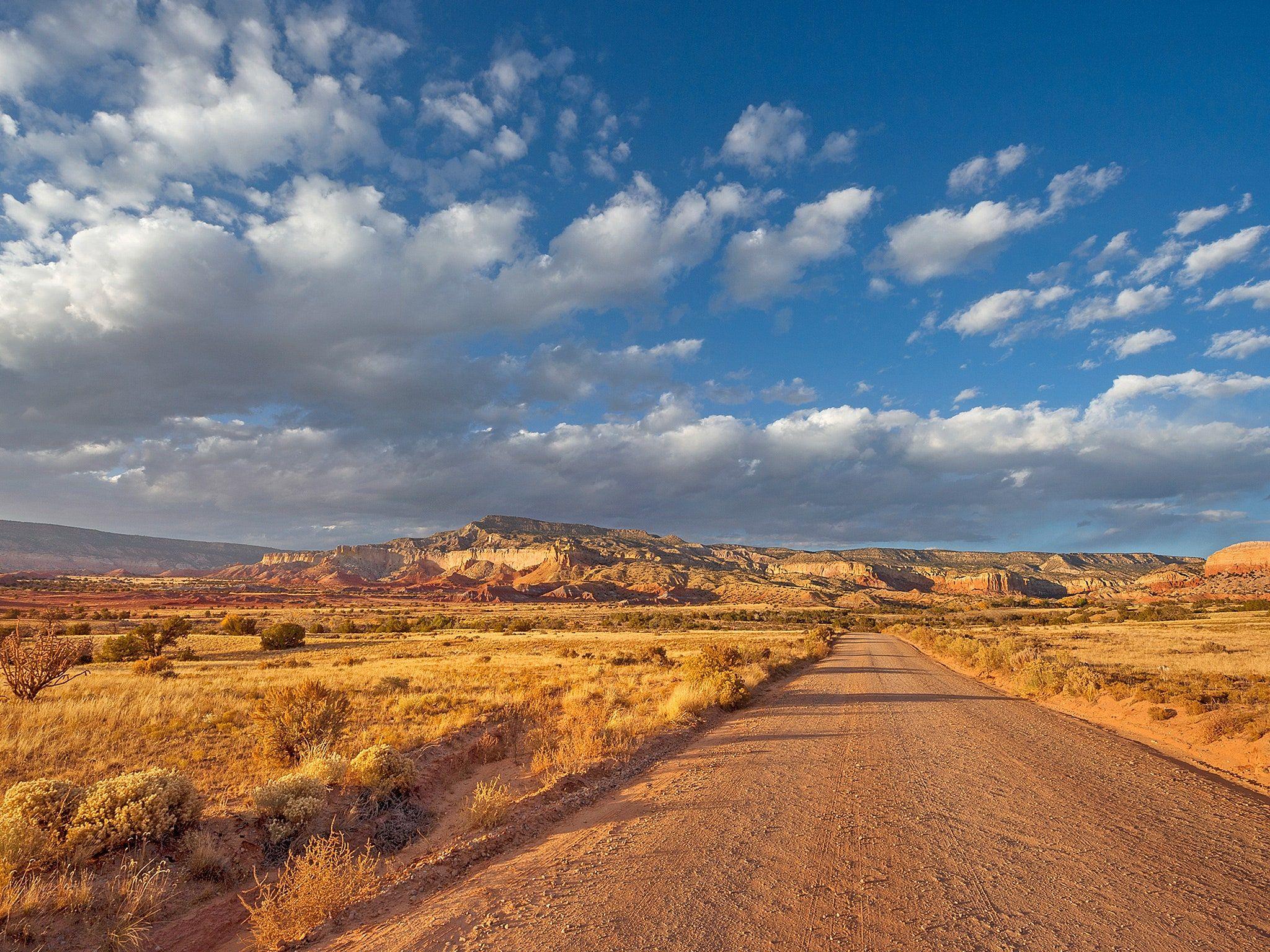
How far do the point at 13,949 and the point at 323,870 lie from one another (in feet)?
7.87

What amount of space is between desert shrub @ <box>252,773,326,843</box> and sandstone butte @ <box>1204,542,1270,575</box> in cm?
16055

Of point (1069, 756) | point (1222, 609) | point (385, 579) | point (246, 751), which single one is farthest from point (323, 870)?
point (385, 579)

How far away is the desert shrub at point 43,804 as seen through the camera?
22.1ft

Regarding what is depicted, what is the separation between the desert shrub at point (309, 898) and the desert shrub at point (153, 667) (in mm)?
22728

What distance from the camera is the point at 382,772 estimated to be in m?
9.83

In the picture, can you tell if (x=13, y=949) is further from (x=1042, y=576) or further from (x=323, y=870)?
(x=1042, y=576)

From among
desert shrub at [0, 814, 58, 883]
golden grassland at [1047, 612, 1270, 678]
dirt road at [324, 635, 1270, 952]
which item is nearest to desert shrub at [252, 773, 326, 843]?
desert shrub at [0, 814, 58, 883]

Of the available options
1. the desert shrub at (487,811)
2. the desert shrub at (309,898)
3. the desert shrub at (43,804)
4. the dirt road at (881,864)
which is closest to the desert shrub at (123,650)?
the desert shrub at (43,804)

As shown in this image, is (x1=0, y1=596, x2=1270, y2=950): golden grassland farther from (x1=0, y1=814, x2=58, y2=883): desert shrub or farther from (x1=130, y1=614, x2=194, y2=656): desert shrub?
(x1=130, y1=614, x2=194, y2=656): desert shrub

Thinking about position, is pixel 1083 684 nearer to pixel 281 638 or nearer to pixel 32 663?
pixel 32 663

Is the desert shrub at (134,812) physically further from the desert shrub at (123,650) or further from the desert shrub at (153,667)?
the desert shrub at (123,650)

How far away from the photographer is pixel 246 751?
12.1 meters

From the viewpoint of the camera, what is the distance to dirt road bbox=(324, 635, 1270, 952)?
4684mm

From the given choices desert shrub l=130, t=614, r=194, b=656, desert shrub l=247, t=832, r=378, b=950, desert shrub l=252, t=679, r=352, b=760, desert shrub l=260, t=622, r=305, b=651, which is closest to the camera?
desert shrub l=247, t=832, r=378, b=950
